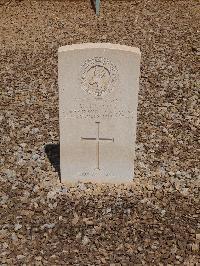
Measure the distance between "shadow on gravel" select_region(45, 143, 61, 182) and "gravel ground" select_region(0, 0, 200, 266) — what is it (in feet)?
0.07

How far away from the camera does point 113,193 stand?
5.61 m

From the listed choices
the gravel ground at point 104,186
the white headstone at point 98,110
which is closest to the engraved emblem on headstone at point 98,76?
the white headstone at point 98,110

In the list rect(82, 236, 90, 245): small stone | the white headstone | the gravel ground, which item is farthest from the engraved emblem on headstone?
rect(82, 236, 90, 245): small stone

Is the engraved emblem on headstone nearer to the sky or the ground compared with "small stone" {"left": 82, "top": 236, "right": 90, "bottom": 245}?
nearer to the sky

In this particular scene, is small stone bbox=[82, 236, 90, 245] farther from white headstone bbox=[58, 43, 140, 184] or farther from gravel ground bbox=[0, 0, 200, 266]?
white headstone bbox=[58, 43, 140, 184]

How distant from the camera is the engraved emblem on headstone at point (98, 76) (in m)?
5.10

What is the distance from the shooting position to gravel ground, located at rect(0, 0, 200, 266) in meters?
4.92

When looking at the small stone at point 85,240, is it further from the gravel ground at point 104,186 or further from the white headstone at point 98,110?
the white headstone at point 98,110

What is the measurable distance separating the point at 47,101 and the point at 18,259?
A: 3.20 meters

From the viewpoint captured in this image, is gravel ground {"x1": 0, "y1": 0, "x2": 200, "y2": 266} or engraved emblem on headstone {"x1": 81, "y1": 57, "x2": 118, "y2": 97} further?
engraved emblem on headstone {"x1": 81, "y1": 57, "x2": 118, "y2": 97}

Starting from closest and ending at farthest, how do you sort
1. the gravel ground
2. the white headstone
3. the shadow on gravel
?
the gravel ground, the white headstone, the shadow on gravel

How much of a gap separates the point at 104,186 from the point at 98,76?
130cm

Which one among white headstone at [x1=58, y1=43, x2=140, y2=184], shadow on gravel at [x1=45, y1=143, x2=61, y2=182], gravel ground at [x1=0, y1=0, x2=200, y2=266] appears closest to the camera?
gravel ground at [x1=0, y1=0, x2=200, y2=266]

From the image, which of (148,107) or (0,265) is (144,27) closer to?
(148,107)
